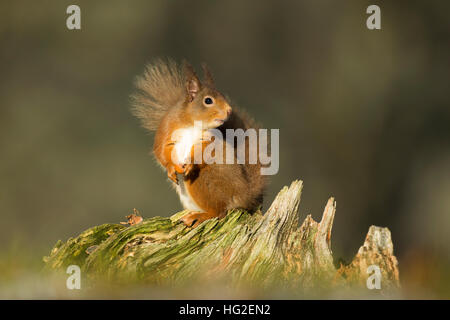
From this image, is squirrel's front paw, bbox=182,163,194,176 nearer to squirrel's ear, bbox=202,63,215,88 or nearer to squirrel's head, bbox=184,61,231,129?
squirrel's head, bbox=184,61,231,129

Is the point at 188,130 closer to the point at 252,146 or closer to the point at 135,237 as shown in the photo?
the point at 252,146

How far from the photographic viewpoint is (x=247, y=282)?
6.65ft

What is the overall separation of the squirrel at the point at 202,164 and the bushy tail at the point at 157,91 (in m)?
0.19

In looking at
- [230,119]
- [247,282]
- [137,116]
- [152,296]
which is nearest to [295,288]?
[247,282]

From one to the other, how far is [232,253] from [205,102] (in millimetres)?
861

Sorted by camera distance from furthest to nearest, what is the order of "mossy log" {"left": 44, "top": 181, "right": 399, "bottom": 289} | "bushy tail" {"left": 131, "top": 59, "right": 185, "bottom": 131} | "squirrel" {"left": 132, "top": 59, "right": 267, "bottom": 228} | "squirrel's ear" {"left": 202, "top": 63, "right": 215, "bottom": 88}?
1. "bushy tail" {"left": 131, "top": 59, "right": 185, "bottom": 131}
2. "squirrel's ear" {"left": 202, "top": 63, "right": 215, "bottom": 88}
3. "squirrel" {"left": 132, "top": 59, "right": 267, "bottom": 228}
4. "mossy log" {"left": 44, "top": 181, "right": 399, "bottom": 289}

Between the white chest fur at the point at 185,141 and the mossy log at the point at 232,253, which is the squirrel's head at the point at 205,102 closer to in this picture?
the white chest fur at the point at 185,141

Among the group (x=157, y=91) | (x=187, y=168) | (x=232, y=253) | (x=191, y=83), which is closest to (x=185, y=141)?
(x=187, y=168)

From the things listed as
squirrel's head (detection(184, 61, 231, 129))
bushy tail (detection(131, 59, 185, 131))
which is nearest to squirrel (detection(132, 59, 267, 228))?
squirrel's head (detection(184, 61, 231, 129))

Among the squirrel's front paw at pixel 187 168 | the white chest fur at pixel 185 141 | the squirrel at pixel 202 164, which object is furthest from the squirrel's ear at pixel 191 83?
the squirrel's front paw at pixel 187 168

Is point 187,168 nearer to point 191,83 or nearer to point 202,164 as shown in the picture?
point 202,164

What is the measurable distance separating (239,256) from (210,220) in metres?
0.32

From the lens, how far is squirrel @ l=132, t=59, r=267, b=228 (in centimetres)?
257

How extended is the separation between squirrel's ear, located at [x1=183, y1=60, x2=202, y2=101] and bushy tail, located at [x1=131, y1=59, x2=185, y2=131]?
30 centimetres
